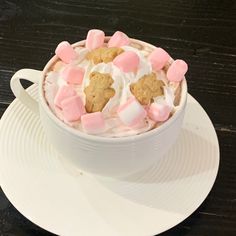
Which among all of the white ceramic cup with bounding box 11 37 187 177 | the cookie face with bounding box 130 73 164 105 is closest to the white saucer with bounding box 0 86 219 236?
the white ceramic cup with bounding box 11 37 187 177

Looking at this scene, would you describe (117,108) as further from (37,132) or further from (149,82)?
(37,132)

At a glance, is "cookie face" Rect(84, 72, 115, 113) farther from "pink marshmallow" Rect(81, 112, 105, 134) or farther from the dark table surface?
the dark table surface

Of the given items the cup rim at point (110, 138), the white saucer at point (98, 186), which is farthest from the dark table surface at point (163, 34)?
the cup rim at point (110, 138)

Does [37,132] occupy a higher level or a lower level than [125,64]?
lower

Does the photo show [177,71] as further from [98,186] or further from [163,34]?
[163,34]

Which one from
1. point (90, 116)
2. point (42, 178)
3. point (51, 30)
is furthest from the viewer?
point (51, 30)

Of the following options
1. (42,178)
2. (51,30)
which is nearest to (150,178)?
(42,178)
